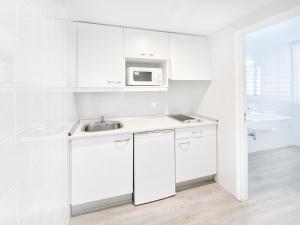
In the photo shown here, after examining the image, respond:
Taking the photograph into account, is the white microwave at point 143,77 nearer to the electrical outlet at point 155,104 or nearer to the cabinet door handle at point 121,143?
the electrical outlet at point 155,104

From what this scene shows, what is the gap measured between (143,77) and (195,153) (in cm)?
124

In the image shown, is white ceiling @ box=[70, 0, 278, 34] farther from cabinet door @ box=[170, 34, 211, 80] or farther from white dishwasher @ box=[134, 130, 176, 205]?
white dishwasher @ box=[134, 130, 176, 205]

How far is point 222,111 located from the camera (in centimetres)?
229

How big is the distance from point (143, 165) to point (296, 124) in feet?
12.6

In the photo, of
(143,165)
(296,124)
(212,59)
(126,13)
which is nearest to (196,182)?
(143,165)

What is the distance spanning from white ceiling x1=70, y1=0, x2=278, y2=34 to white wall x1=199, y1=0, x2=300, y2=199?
0.15 metres

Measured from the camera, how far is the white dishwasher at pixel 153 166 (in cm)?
197

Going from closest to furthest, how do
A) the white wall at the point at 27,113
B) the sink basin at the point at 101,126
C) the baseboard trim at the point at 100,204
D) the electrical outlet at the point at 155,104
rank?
1. the white wall at the point at 27,113
2. the baseboard trim at the point at 100,204
3. the sink basin at the point at 101,126
4. the electrical outlet at the point at 155,104

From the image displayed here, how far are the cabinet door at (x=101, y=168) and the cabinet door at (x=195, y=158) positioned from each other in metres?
0.67

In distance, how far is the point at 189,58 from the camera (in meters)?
2.46

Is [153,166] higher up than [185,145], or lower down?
lower down

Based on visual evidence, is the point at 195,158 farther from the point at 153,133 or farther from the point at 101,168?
the point at 101,168

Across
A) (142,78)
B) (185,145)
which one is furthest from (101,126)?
(185,145)

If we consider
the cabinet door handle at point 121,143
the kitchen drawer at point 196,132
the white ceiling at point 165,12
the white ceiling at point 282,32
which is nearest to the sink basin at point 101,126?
the cabinet door handle at point 121,143
